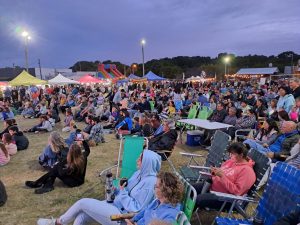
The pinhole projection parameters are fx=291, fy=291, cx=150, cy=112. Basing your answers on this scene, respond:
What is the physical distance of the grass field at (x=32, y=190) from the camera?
14.4 feet

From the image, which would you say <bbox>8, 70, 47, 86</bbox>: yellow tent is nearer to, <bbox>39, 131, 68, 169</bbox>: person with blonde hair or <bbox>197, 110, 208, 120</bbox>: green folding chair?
<bbox>197, 110, 208, 120</bbox>: green folding chair

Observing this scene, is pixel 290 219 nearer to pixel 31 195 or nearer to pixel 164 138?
pixel 164 138

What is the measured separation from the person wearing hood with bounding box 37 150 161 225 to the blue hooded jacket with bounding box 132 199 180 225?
22 centimetres

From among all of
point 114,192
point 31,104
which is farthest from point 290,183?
point 31,104

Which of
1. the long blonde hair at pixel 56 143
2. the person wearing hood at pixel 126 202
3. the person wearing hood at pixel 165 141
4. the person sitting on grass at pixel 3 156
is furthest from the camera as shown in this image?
the person sitting on grass at pixel 3 156

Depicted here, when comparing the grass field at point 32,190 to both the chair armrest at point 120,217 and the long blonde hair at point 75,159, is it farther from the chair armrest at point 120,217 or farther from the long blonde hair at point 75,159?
the chair armrest at point 120,217

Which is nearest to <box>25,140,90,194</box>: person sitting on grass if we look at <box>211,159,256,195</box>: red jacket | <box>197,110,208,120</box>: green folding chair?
<box>211,159,256,195</box>: red jacket

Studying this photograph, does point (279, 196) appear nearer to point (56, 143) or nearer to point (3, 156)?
point (56, 143)

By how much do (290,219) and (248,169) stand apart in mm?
912

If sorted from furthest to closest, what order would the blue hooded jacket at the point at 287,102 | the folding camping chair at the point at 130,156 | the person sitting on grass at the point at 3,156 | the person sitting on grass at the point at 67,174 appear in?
1. the blue hooded jacket at the point at 287,102
2. the person sitting on grass at the point at 3,156
3. the folding camping chair at the point at 130,156
4. the person sitting on grass at the point at 67,174

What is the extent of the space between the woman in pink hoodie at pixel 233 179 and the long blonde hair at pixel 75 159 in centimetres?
234

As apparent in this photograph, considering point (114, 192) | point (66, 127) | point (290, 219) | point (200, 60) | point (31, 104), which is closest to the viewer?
point (290, 219)

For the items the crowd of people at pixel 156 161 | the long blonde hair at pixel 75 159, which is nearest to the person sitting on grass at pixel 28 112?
the crowd of people at pixel 156 161

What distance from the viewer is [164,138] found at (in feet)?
20.4
